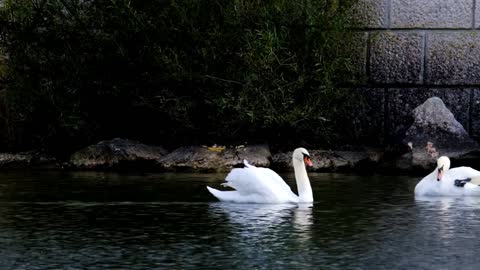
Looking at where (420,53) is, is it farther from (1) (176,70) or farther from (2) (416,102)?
(1) (176,70)

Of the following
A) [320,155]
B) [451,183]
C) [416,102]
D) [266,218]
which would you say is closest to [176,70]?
[320,155]

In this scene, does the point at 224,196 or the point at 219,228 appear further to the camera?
the point at 224,196

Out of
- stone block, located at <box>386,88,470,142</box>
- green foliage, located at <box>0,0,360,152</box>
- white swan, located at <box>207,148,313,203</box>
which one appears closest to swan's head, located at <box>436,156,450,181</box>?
white swan, located at <box>207,148,313,203</box>

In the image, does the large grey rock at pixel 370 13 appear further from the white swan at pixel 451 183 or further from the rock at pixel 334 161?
the white swan at pixel 451 183

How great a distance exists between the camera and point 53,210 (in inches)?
549

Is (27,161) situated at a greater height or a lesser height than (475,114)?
lesser

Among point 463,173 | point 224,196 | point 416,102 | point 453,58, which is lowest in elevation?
point 224,196

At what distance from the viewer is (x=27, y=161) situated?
66.7ft

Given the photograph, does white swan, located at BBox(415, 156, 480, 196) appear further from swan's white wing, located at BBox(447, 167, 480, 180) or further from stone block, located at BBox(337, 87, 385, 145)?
stone block, located at BBox(337, 87, 385, 145)

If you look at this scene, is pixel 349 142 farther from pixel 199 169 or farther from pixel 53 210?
pixel 53 210

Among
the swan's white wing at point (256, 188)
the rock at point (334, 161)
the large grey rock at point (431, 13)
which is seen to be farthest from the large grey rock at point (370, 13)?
the swan's white wing at point (256, 188)

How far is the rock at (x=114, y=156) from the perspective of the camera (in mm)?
19469

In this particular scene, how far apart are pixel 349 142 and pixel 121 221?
8714 millimetres

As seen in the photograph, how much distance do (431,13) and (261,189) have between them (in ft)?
24.4
